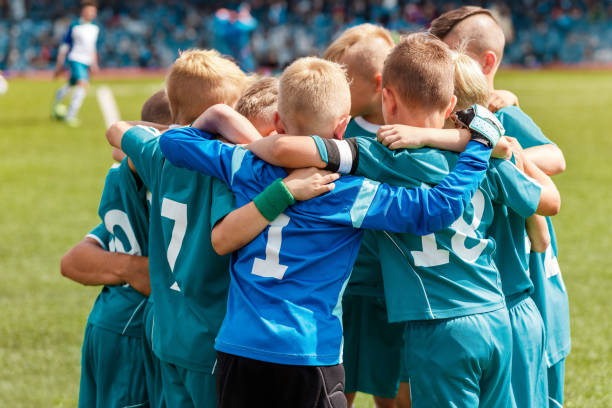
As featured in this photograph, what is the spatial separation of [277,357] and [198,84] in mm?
1024

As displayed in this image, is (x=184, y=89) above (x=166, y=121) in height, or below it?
above

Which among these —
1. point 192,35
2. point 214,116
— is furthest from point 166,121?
point 192,35

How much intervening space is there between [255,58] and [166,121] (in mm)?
32529

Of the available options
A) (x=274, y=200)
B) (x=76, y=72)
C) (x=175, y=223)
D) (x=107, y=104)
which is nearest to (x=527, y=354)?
(x=274, y=200)

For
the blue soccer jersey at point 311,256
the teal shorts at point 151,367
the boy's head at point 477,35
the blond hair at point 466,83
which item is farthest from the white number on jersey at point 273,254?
the boy's head at point 477,35

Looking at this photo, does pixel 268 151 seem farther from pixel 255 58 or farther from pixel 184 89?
pixel 255 58

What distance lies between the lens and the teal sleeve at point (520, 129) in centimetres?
286

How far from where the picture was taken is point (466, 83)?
8.48 feet

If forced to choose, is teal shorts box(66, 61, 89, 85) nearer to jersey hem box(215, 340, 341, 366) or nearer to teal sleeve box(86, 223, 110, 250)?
teal sleeve box(86, 223, 110, 250)

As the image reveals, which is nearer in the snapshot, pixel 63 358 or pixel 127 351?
pixel 127 351

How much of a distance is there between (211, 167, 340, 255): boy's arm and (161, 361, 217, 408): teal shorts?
0.46 meters

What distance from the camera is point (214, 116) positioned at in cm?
247

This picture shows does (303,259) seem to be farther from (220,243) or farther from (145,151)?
(145,151)

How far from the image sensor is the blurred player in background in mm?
15156
